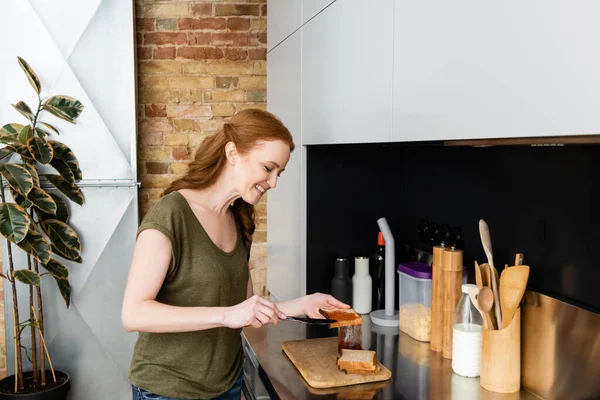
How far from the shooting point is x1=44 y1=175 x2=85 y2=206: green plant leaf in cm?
287

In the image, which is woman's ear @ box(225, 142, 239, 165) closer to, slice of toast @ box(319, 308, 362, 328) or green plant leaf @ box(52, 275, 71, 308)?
slice of toast @ box(319, 308, 362, 328)

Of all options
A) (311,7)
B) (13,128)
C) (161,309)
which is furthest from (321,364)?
(13,128)

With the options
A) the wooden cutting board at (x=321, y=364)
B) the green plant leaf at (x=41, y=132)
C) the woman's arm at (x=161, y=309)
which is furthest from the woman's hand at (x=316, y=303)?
the green plant leaf at (x=41, y=132)

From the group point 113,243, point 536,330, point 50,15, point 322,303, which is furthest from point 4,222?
point 536,330

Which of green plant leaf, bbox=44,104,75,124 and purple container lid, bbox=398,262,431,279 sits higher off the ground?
green plant leaf, bbox=44,104,75,124

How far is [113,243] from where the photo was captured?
303cm

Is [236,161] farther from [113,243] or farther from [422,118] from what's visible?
[113,243]

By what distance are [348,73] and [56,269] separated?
1690 mm

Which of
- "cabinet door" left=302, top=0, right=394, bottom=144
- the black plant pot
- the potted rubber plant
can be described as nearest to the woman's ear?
"cabinet door" left=302, top=0, right=394, bottom=144

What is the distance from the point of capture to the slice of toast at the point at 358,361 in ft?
5.54

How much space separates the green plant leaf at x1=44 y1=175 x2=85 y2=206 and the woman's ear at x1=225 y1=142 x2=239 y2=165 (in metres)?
1.44

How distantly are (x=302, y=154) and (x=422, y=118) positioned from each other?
0.97 meters

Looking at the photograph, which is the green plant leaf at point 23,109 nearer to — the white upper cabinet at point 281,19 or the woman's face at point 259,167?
the white upper cabinet at point 281,19

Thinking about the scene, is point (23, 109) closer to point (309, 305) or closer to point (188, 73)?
point (188, 73)
